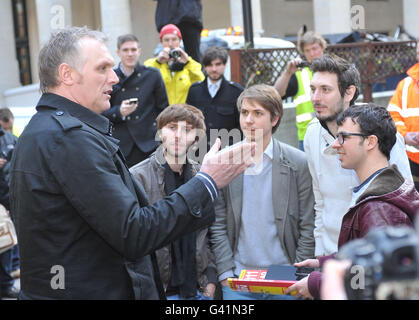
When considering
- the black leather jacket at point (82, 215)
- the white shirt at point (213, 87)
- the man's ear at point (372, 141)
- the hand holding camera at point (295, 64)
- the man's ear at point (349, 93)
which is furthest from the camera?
the white shirt at point (213, 87)

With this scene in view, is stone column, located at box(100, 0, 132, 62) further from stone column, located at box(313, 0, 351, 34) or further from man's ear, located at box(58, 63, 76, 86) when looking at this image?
man's ear, located at box(58, 63, 76, 86)

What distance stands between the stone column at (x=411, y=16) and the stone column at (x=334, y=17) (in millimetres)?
2521

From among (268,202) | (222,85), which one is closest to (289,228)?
(268,202)

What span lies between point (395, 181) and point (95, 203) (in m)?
1.52

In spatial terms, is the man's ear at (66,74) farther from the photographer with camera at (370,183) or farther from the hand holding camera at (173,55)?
the hand holding camera at (173,55)

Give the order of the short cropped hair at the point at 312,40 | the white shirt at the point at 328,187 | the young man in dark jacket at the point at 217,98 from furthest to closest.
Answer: the short cropped hair at the point at 312,40 < the young man in dark jacket at the point at 217,98 < the white shirt at the point at 328,187

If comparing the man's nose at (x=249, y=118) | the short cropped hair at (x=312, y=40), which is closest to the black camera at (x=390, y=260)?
the man's nose at (x=249, y=118)

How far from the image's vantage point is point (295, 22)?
97.4 ft

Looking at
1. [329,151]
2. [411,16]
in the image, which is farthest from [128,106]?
[411,16]

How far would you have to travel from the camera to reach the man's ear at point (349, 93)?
13.4 feet

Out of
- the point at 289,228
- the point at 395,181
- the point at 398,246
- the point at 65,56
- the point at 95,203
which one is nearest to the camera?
the point at 398,246

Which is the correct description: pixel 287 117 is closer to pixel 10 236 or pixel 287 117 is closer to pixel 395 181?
pixel 10 236

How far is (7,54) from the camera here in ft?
89.2

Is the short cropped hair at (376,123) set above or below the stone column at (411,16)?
below
